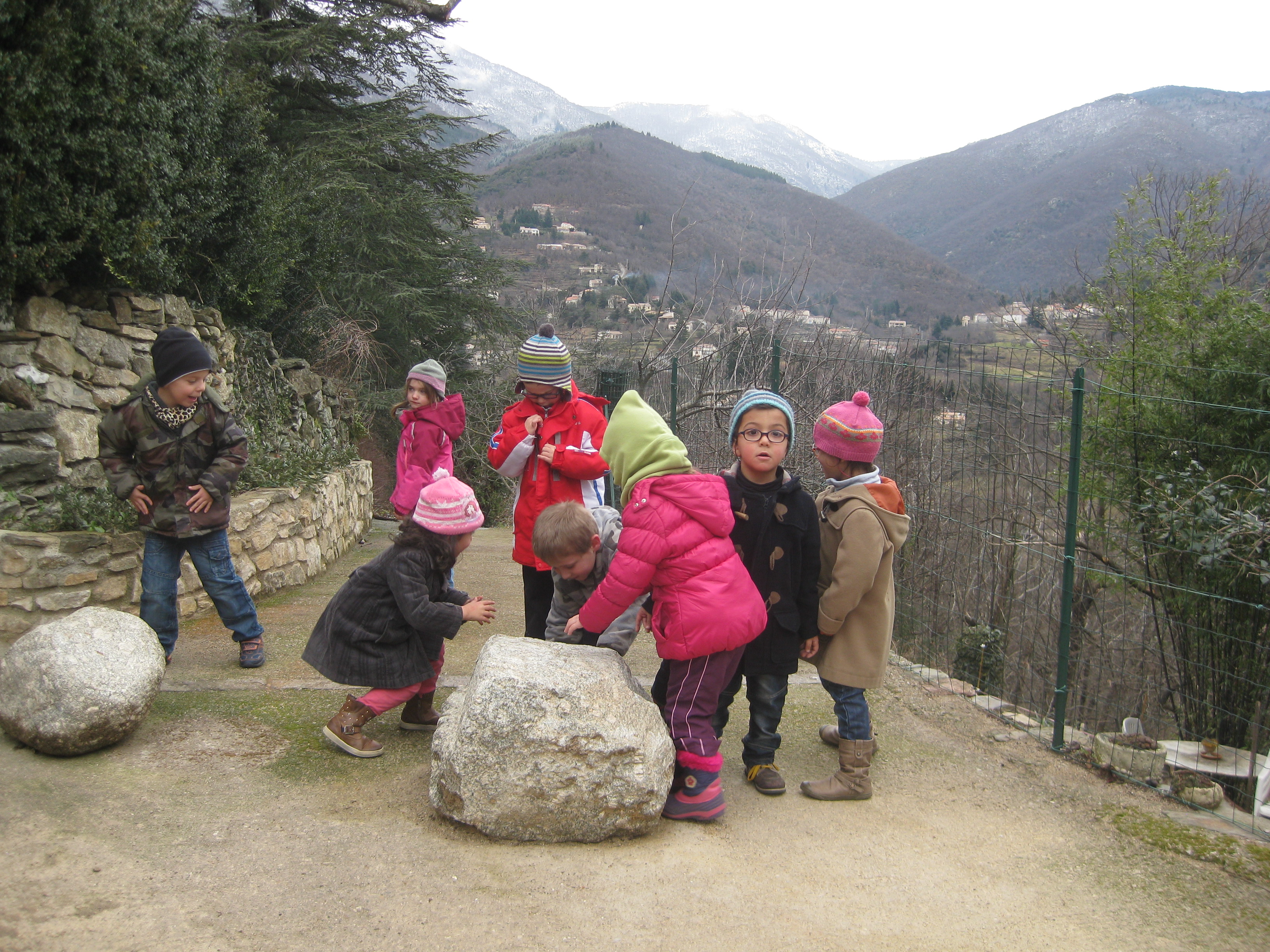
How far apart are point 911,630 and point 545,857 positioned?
3845mm

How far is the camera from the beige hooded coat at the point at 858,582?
3.11 meters

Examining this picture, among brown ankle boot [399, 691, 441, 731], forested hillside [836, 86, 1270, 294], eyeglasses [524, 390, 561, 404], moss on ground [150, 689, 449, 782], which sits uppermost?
forested hillside [836, 86, 1270, 294]

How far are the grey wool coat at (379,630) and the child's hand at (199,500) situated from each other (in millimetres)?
1071

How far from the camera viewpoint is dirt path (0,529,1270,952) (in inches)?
87.9

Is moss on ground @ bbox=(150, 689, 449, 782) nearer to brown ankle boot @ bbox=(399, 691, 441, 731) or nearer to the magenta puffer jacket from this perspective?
brown ankle boot @ bbox=(399, 691, 441, 731)

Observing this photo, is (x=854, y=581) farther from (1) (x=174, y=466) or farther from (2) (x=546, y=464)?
(1) (x=174, y=466)

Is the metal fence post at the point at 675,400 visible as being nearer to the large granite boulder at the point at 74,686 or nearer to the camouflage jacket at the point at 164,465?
the camouflage jacket at the point at 164,465

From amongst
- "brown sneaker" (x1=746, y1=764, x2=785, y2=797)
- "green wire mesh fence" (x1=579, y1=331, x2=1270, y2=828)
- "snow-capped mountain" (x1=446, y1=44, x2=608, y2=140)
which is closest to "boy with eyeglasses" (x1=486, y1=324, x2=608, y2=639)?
"brown sneaker" (x1=746, y1=764, x2=785, y2=797)

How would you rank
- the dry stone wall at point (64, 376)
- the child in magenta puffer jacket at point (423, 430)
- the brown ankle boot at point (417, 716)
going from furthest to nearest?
1. the child in magenta puffer jacket at point (423, 430)
2. the dry stone wall at point (64, 376)
3. the brown ankle boot at point (417, 716)

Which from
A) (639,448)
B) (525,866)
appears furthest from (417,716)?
(639,448)

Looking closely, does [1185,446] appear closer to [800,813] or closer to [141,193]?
[800,813]

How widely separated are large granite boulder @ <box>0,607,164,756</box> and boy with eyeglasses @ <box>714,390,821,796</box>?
7.41 feet

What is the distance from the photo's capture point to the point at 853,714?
328cm

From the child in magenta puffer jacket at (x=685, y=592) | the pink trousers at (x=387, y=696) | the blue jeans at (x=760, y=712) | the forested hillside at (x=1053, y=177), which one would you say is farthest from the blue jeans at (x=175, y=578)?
the forested hillside at (x=1053, y=177)
